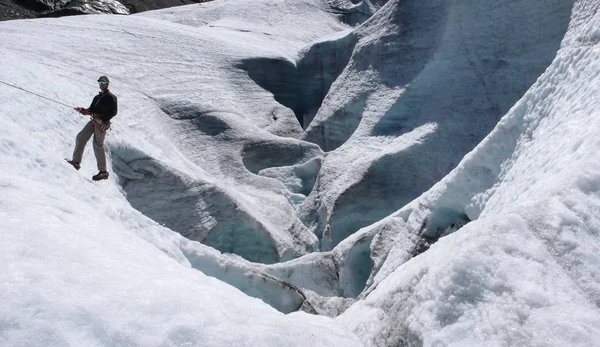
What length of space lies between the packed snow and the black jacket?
1.07 m

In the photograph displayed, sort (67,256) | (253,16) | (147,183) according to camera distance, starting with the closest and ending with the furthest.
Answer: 1. (67,256)
2. (147,183)
3. (253,16)

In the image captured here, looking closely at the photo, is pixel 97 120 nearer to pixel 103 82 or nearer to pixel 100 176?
pixel 103 82

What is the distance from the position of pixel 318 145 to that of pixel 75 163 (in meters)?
11.3

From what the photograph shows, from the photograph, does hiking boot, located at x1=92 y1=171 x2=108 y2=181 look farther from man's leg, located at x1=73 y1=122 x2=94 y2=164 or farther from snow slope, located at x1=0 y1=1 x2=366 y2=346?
man's leg, located at x1=73 y1=122 x2=94 y2=164

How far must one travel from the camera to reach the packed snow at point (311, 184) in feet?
14.3

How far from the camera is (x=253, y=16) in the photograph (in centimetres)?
3438

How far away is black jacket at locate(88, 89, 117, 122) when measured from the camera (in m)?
9.80

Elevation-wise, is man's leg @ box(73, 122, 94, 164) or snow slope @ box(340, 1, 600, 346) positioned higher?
snow slope @ box(340, 1, 600, 346)

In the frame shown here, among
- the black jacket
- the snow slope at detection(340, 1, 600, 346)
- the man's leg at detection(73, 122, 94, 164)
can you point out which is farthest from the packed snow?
the black jacket

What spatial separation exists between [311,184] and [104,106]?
9466 mm

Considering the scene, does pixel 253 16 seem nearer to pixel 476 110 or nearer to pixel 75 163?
pixel 476 110

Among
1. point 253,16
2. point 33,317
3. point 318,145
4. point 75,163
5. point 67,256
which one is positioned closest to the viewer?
point 33,317

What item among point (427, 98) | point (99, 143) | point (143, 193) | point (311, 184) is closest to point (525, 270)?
point (99, 143)

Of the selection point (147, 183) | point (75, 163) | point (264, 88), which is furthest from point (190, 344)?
point (264, 88)
